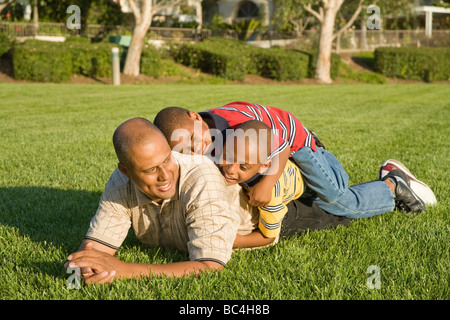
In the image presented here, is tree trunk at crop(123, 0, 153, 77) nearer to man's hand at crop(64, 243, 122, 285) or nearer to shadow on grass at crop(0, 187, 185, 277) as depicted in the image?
shadow on grass at crop(0, 187, 185, 277)

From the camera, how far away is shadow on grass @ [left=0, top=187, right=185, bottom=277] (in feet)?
11.5

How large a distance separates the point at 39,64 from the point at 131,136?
19451mm

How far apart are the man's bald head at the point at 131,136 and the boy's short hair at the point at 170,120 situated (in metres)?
0.71

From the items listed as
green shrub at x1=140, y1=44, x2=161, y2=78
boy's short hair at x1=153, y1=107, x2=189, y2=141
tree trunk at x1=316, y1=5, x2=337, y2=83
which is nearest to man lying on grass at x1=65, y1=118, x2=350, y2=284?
boy's short hair at x1=153, y1=107, x2=189, y2=141

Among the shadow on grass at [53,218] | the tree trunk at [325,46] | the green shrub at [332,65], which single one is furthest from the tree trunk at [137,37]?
the shadow on grass at [53,218]

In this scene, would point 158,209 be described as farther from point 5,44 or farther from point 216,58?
point 216,58

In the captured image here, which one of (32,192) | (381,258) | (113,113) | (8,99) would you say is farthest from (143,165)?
(8,99)

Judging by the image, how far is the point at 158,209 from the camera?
10.6 ft

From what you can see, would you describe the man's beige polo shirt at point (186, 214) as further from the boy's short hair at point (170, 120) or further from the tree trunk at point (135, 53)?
the tree trunk at point (135, 53)

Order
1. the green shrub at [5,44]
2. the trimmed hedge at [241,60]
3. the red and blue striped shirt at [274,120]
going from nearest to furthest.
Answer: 1. the red and blue striped shirt at [274,120]
2. the green shrub at [5,44]
3. the trimmed hedge at [241,60]

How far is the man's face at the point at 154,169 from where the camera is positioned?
2783mm

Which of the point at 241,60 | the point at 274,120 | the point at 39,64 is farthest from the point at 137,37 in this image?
the point at 274,120

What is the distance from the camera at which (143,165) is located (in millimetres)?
2805
